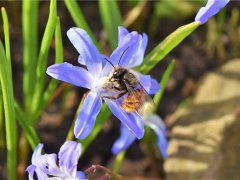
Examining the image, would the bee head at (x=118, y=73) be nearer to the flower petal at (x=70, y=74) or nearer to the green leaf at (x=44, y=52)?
the flower petal at (x=70, y=74)

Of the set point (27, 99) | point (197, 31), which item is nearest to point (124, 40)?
point (27, 99)

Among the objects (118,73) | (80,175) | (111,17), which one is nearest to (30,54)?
(111,17)

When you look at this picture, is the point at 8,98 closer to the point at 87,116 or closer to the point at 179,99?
the point at 87,116

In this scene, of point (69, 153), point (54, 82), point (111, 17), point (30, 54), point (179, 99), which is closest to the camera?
point (69, 153)

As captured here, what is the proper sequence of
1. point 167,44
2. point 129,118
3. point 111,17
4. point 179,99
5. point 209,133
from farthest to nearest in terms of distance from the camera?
point 179,99 < point 209,133 < point 111,17 < point 167,44 < point 129,118

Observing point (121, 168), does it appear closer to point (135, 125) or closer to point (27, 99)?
point (27, 99)

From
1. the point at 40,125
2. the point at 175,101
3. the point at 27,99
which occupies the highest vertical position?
the point at 27,99

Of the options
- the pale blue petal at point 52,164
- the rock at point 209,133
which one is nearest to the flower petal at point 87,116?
the pale blue petal at point 52,164
